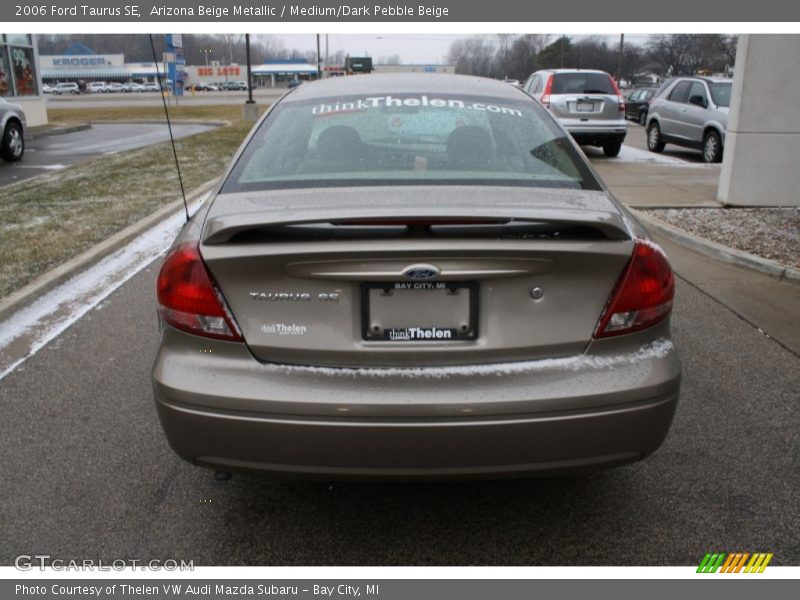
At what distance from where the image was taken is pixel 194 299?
255 centimetres

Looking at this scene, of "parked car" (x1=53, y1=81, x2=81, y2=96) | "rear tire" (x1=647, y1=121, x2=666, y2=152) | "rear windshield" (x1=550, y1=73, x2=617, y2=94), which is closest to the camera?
"rear windshield" (x1=550, y1=73, x2=617, y2=94)

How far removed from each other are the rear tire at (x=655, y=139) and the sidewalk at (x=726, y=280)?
6074mm

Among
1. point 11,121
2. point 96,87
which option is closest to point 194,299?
point 11,121

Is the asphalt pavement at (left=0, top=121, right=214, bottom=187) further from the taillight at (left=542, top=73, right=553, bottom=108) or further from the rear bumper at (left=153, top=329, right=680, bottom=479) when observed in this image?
the rear bumper at (left=153, top=329, right=680, bottom=479)

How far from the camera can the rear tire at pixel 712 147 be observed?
15.0 meters

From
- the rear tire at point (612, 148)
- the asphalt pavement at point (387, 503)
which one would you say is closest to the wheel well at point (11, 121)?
the rear tire at point (612, 148)

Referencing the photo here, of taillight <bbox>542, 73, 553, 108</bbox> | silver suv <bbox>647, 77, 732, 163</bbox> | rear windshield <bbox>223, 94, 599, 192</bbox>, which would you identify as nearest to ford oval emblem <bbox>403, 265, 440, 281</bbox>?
rear windshield <bbox>223, 94, 599, 192</bbox>

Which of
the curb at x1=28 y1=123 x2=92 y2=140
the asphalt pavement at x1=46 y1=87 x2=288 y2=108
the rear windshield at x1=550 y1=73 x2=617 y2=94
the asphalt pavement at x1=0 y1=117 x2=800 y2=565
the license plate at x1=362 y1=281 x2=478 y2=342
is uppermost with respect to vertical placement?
the rear windshield at x1=550 y1=73 x2=617 y2=94

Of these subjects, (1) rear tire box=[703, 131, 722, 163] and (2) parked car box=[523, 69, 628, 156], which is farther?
(2) parked car box=[523, 69, 628, 156]

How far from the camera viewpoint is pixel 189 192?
10.7 m

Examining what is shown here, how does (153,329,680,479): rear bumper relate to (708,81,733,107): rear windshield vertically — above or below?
below

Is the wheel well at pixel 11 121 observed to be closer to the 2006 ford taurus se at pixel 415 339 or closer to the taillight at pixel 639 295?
the 2006 ford taurus se at pixel 415 339

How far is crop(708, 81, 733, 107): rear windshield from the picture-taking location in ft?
49.7

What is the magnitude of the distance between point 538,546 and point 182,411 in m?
1.37
